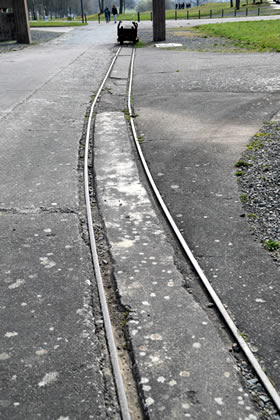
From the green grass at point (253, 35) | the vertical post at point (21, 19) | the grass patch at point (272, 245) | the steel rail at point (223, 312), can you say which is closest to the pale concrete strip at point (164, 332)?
the steel rail at point (223, 312)

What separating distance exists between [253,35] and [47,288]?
31974 millimetres

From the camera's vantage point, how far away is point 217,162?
884cm

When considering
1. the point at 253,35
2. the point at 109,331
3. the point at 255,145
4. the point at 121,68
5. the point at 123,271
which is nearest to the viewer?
the point at 109,331

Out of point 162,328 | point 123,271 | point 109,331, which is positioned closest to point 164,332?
point 162,328

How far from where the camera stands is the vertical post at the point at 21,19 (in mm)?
33812

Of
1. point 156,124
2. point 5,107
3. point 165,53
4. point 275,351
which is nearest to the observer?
point 275,351

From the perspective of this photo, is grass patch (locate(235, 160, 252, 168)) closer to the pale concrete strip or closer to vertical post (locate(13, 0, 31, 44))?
the pale concrete strip

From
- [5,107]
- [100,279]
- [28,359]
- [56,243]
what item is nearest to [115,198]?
[56,243]

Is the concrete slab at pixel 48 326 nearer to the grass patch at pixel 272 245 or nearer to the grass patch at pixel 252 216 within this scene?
the grass patch at pixel 272 245

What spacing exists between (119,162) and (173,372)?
5671 mm

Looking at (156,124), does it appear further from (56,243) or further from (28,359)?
(28,359)

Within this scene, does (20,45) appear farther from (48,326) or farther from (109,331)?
(109,331)

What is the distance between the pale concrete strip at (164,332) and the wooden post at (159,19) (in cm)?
2688

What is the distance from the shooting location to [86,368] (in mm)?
3826
